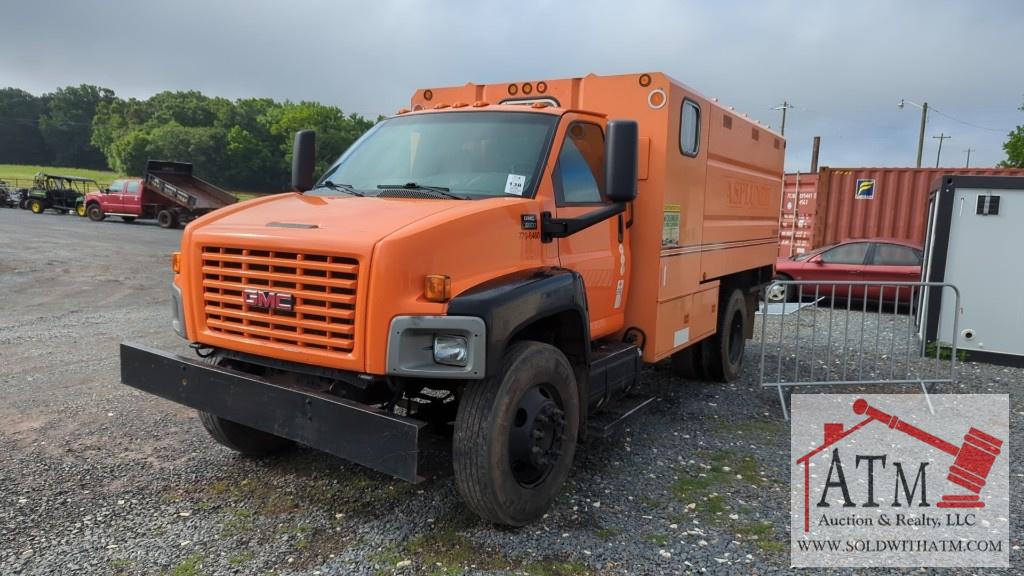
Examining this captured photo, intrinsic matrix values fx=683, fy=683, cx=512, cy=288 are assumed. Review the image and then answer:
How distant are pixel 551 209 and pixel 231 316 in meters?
1.84

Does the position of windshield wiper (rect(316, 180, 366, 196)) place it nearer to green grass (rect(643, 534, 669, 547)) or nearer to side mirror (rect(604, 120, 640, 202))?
side mirror (rect(604, 120, 640, 202))

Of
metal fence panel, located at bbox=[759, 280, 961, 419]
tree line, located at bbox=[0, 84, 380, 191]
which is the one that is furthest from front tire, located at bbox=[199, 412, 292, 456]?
tree line, located at bbox=[0, 84, 380, 191]

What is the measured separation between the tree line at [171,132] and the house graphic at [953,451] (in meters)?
46.7

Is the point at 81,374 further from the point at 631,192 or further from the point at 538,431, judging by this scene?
the point at 631,192

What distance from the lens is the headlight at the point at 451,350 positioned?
310 cm

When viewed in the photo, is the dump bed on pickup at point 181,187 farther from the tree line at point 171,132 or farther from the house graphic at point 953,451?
the house graphic at point 953,451

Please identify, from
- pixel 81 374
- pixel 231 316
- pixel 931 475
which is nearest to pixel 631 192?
pixel 231 316

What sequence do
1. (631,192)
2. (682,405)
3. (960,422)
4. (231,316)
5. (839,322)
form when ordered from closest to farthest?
1. (231,316)
2. (631,192)
3. (960,422)
4. (682,405)
5. (839,322)

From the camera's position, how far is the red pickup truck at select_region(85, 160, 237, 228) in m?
27.2

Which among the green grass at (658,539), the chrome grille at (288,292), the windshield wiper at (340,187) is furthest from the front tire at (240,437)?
the green grass at (658,539)

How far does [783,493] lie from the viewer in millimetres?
4266

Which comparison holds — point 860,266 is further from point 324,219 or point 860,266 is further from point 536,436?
point 324,219

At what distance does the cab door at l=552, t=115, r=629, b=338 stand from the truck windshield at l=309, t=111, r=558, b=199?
20 cm

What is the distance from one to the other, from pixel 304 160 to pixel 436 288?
7.31 ft
